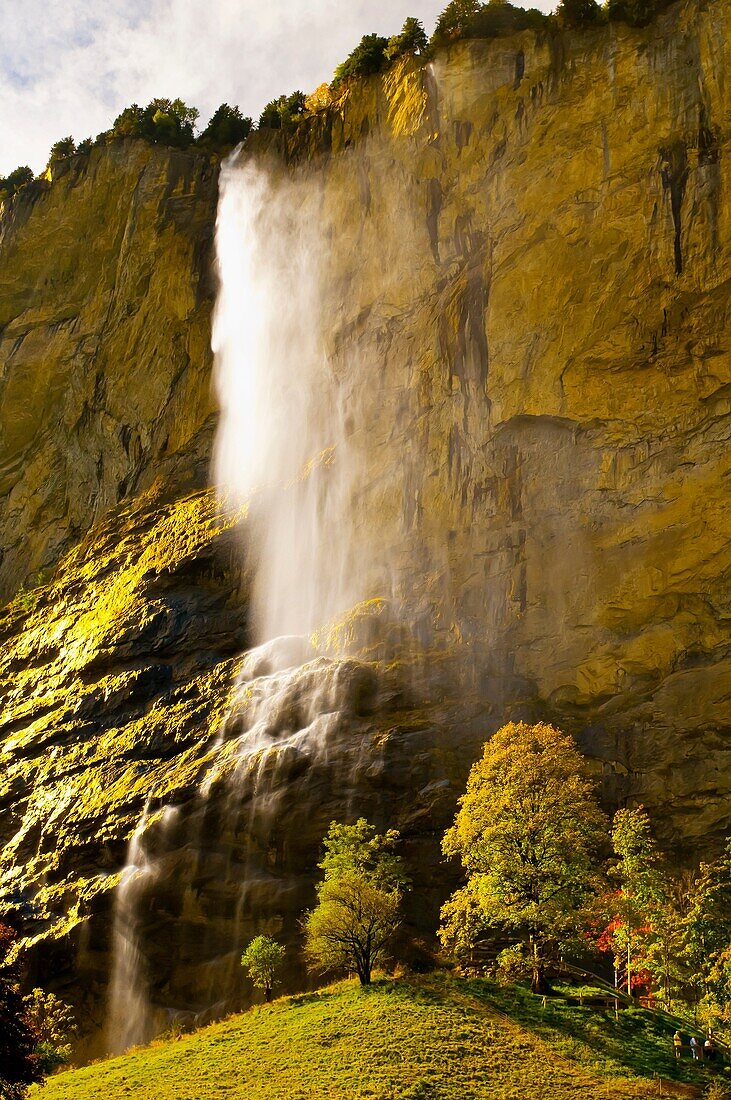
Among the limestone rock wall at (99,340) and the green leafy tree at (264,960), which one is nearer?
the green leafy tree at (264,960)

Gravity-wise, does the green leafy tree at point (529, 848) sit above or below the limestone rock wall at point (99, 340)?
below

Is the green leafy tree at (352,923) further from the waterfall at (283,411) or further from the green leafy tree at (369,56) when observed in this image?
the green leafy tree at (369,56)

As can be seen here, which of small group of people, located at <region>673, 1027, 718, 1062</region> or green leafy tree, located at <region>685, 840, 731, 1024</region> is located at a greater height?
green leafy tree, located at <region>685, 840, 731, 1024</region>

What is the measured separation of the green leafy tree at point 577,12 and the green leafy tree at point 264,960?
3598 cm

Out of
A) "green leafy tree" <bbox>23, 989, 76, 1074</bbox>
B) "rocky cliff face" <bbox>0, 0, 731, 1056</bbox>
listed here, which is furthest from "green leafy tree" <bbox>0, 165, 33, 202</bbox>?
"green leafy tree" <bbox>23, 989, 76, 1074</bbox>

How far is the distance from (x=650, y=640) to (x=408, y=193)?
23.4 metres

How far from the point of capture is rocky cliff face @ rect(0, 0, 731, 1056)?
32656mm

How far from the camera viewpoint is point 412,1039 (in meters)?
20.9

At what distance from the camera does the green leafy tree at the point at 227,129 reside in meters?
61.0

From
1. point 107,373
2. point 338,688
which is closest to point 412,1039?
point 338,688

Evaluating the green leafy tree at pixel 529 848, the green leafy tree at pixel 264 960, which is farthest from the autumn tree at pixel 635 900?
the green leafy tree at pixel 264 960

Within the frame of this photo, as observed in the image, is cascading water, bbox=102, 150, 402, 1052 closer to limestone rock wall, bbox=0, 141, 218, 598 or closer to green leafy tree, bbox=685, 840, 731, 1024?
limestone rock wall, bbox=0, 141, 218, 598

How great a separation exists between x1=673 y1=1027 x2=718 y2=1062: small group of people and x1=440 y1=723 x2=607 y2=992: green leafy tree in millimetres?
3319

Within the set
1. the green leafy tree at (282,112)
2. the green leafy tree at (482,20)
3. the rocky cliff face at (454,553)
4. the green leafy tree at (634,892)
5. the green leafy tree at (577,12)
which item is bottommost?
the green leafy tree at (634,892)
